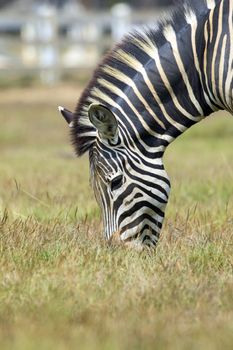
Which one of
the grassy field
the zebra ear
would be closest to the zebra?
the zebra ear

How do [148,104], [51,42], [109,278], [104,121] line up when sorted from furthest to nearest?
[51,42] → [148,104] → [104,121] → [109,278]

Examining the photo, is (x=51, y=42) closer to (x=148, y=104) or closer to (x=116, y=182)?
(x=148, y=104)

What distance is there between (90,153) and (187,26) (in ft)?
3.24

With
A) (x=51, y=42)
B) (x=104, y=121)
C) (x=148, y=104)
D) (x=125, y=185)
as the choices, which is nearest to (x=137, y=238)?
(x=125, y=185)

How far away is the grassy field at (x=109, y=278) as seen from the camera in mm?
4211

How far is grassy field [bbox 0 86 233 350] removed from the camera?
4211mm

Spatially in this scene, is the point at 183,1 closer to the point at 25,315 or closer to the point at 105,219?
the point at 105,219

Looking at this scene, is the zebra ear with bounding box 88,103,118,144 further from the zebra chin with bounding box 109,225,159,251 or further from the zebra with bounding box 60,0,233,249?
the zebra chin with bounding box 109,225,159,251

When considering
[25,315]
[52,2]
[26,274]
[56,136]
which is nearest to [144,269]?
[26,274]

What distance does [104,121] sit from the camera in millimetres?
5824

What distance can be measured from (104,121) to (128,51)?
61 centimetres

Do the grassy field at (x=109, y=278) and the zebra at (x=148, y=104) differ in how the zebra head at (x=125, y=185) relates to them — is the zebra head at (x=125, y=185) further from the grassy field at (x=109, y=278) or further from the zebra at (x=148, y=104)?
the grassy field at (x=109, y=278)

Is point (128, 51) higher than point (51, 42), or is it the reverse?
point (51, 42)

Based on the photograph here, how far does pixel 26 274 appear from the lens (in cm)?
529
